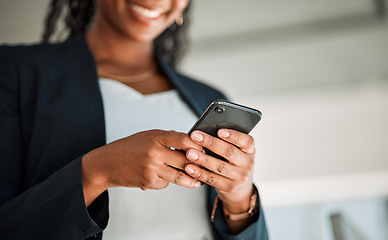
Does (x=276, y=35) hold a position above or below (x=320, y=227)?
above

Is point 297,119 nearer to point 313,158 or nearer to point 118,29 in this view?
point 313,158

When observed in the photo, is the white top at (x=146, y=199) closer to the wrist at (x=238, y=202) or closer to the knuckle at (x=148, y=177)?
the wrist at (x=238, y=202)

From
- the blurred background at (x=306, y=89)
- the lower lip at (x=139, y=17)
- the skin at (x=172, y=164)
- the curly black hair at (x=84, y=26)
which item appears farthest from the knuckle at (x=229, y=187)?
the blurred background at (x=306, y=89)

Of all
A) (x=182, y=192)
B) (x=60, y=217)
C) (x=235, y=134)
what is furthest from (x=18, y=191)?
(x=235, y=134)

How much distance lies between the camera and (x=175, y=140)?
52 cm

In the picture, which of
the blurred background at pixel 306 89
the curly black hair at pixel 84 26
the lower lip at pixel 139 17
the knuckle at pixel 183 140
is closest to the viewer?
the knuckle at pixel 183 140

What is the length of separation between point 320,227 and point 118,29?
148 centimetres

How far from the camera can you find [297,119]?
6.88 feet

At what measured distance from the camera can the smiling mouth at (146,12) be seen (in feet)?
2.94

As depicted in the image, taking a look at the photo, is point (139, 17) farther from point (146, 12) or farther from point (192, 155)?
point (192, 155)

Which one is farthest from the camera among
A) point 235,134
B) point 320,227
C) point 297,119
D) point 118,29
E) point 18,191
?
point 297,119

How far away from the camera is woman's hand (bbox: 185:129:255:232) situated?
1.76 feet

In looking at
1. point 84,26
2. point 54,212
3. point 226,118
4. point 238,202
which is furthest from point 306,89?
point 54,212

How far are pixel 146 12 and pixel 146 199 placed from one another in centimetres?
43
